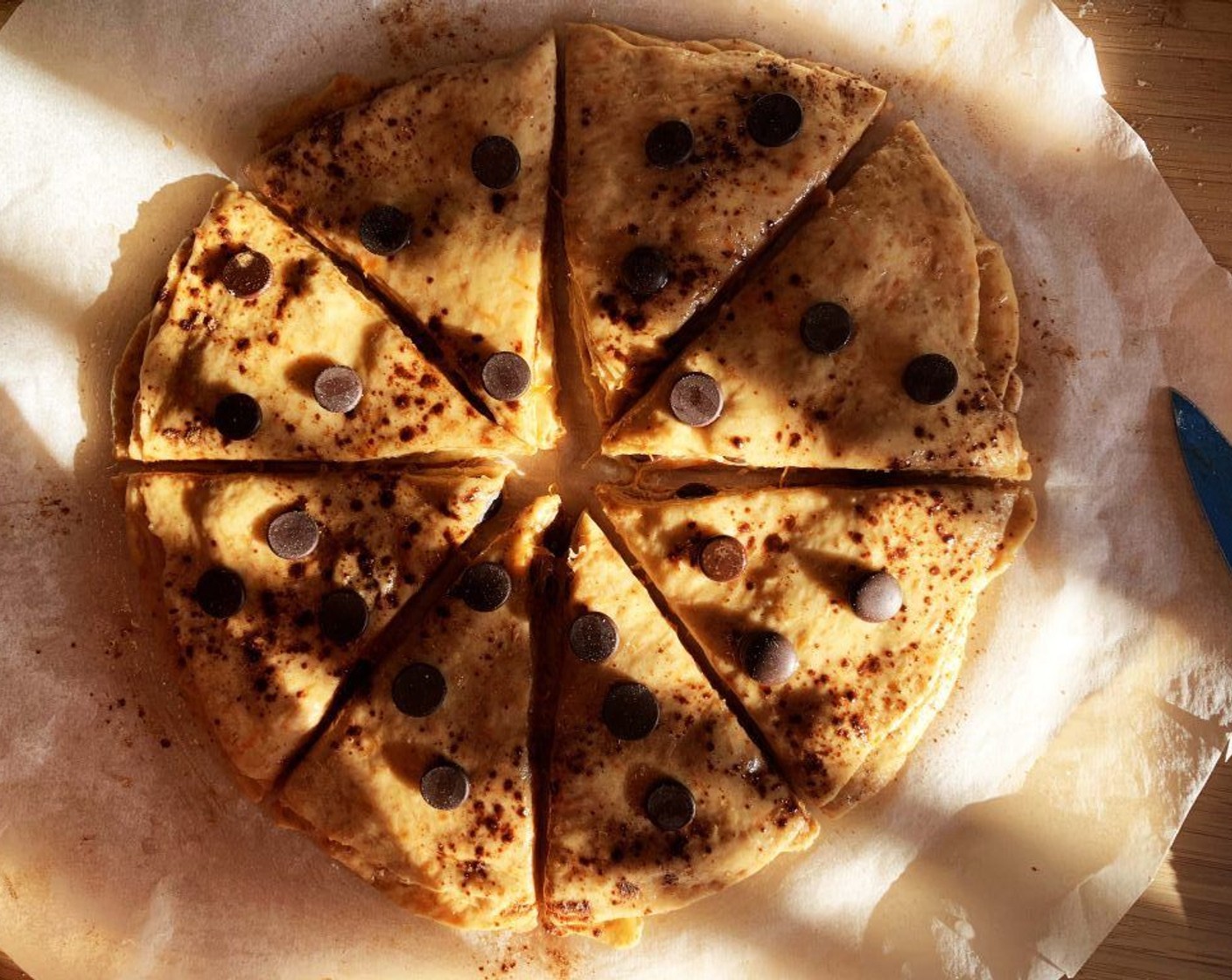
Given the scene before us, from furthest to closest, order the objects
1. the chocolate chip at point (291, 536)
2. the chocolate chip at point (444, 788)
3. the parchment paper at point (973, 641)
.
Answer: the parchment paper at point (973, 641), the chocolate chip at point (291, 536), the chocolate chip at point (444, 788)

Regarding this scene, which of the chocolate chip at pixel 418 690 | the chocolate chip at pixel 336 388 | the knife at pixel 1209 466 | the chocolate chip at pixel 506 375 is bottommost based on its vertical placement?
the chocolate chip at pixel 418 690

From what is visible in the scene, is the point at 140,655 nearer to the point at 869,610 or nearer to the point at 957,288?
the point at 869,610

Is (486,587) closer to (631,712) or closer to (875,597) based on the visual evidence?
(631,712)

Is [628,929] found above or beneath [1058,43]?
beneath

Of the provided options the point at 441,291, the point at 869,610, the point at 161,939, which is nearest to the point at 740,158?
the point at 441,291

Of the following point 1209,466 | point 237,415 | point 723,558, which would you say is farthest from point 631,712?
point 1209,466

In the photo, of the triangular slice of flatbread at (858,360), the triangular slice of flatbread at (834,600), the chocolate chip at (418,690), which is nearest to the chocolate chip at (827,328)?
the triangular slice of flatbread at (858,360)

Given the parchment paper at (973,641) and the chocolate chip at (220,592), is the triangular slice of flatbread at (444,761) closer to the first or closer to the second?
the parchment paper at (973,641)
